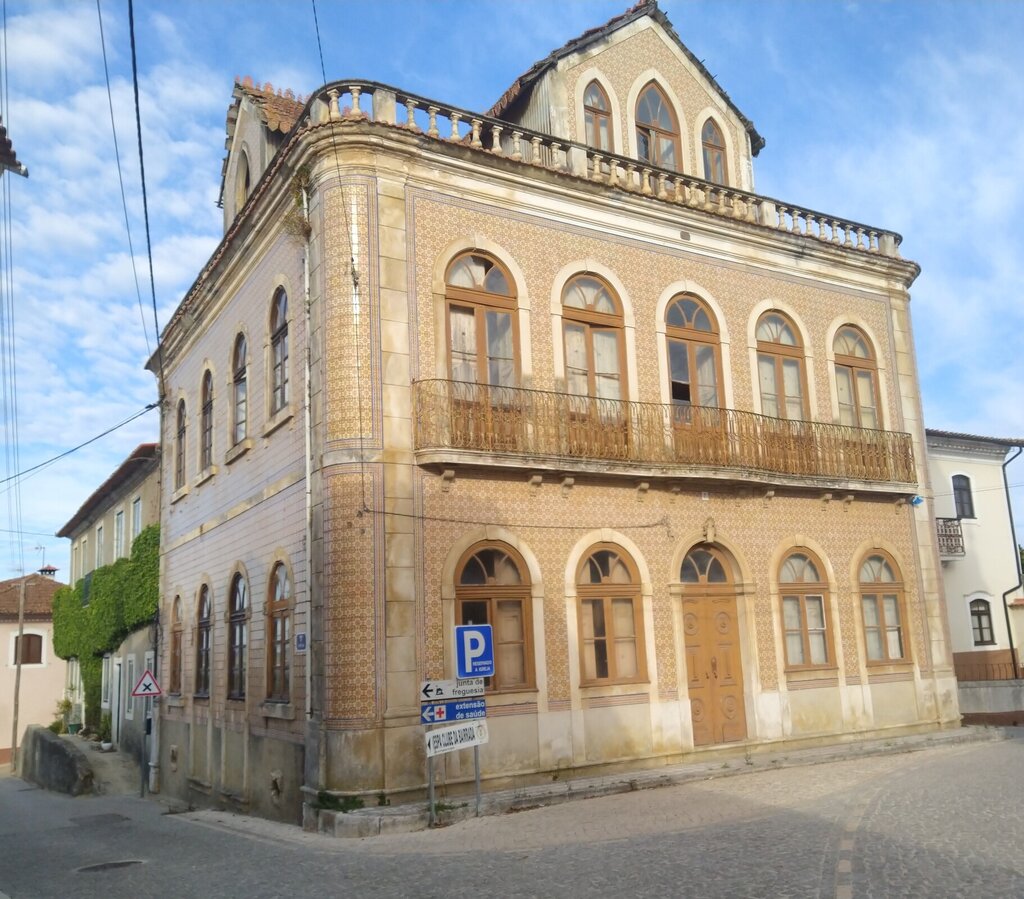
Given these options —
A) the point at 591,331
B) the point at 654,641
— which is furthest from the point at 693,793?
the point at 591,331

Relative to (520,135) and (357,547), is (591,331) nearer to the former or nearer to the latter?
(520,135)

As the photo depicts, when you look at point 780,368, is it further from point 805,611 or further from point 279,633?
point 279,633

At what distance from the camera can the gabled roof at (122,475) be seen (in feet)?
80.7

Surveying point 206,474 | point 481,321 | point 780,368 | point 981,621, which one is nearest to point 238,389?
point 206,474

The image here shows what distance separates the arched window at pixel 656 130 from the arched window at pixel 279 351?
6.94 meters

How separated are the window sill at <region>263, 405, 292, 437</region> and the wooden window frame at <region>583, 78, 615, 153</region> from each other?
23.0 feet

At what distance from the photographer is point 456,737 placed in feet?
37.8

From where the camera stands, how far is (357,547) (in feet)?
40.9

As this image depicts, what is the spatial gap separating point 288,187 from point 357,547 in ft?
18.3

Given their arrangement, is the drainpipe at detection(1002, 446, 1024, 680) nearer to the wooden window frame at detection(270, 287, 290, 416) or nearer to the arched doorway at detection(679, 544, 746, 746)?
the arched doorway at detection(679, 544, 746, 746)

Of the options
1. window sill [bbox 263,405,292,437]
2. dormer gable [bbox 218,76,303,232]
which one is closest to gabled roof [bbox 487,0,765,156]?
dormer gable [bbox 218,76,303,232]

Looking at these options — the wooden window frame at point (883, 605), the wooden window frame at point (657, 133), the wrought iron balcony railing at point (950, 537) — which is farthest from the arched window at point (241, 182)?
Result: the wrought iron balcony railing at point (950, 537)

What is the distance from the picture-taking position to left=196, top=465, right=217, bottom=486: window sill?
18.1 m

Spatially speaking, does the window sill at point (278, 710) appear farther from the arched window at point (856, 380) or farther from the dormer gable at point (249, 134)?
A: the arched window at point (856, 380)
